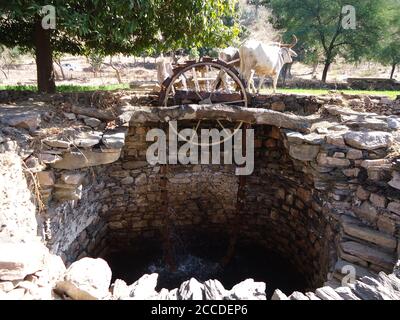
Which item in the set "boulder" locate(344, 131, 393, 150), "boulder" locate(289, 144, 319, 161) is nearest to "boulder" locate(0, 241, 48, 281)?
"boulder" locate(289, 144, 319, 161)

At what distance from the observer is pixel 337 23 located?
1817 cm

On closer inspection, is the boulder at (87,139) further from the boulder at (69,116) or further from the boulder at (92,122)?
the boulder at (69,116)

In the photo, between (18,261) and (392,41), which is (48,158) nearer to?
(18,261)

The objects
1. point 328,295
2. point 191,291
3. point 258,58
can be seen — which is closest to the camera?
point 328,295

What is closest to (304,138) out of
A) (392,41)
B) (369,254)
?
(369,254)

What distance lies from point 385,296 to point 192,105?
4278mm

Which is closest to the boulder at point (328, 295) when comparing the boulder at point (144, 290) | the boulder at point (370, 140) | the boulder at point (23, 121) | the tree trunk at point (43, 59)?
the boulder at point (144, 290)

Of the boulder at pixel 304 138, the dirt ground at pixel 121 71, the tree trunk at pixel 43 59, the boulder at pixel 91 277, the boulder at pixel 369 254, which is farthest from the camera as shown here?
the dirt ground at pixel 121 71

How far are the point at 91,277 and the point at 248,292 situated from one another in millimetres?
1377

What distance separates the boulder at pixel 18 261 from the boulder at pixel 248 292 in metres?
1.67

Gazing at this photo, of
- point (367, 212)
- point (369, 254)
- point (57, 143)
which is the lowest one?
point (369, 254)

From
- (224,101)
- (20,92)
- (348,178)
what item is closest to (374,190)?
(348,178)

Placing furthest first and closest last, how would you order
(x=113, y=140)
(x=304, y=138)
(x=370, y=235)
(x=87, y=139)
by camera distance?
(x=304, y=138) < (x=113, y=140) < (x=87, y=139) < (x=370, y=235)

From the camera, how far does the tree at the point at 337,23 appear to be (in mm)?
17703
